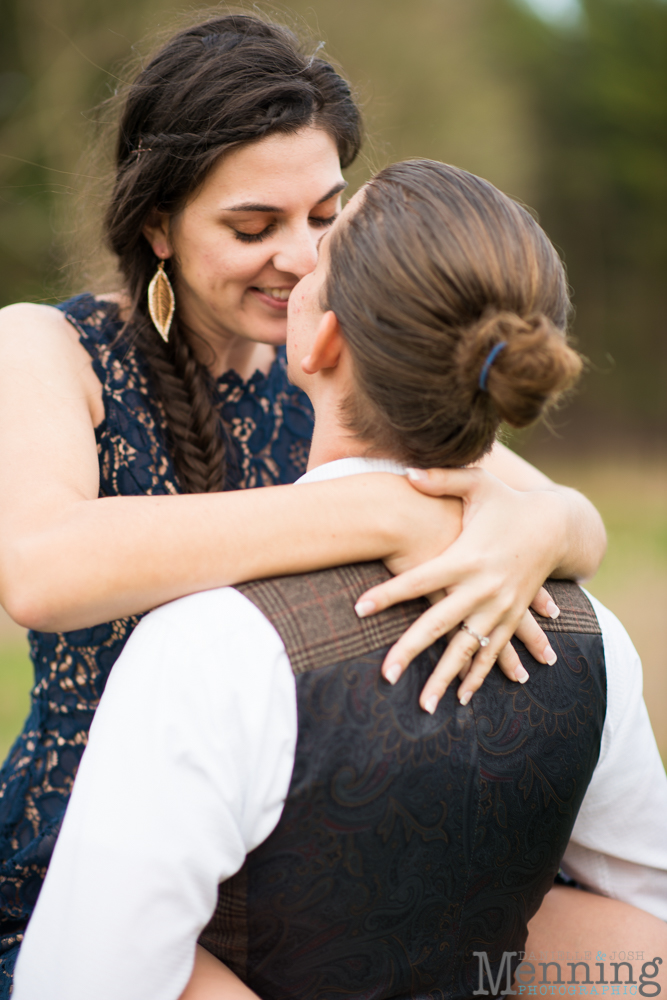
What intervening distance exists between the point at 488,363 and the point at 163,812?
2.12ft

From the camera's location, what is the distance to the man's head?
1036 millimetres

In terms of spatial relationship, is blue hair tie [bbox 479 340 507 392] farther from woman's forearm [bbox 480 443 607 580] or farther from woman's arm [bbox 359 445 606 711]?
woman's forearm [bbox 480 443 607 580]

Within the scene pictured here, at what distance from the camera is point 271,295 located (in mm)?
1914

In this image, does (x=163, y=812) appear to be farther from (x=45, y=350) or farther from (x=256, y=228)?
(x=256, y=228)

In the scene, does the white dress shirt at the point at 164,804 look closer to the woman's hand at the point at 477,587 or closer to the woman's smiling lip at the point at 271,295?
the woman's hand at the point at 477,587

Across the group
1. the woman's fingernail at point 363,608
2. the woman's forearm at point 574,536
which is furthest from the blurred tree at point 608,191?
the woman's fingernail at point 363,608

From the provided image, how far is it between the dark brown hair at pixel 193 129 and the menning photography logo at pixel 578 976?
3.79 ft

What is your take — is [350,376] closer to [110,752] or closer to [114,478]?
[110,752]

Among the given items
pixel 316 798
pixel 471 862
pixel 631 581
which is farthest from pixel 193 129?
pixel 631 581

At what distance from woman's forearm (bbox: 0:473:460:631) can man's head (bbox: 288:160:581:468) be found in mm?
108

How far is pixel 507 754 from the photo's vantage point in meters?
1.12

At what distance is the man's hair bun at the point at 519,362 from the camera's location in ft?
3.27

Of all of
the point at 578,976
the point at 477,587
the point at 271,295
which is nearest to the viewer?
the point at 477,587

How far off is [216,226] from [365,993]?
145cm
